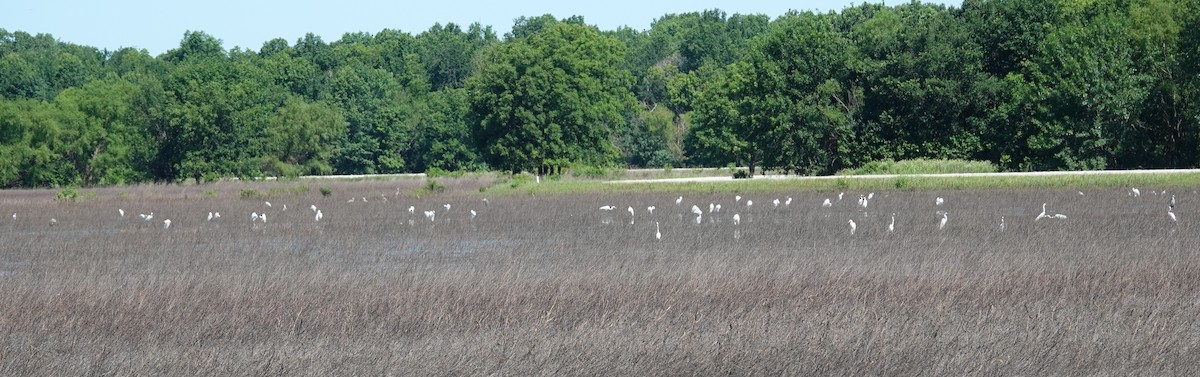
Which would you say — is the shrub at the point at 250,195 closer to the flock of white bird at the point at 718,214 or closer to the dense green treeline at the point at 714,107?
the flock of white bird at the point at 718,214

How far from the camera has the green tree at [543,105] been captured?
284ft

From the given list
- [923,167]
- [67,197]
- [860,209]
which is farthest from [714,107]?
[860,209]

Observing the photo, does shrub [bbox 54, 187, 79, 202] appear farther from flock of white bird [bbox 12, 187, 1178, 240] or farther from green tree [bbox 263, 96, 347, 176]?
green tree [bbox 263, 96, 347, 176]

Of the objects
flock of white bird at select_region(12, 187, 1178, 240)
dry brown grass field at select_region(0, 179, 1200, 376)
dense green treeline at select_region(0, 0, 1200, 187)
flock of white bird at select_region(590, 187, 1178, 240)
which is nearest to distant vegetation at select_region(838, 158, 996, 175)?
dense green treeline at select_region(0, 0, 1200, 187)

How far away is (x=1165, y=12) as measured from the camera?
216 feet

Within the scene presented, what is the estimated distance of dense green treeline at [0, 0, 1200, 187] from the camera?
212 feet

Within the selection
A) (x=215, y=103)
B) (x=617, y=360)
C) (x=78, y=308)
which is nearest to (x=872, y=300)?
(x=617, y=360)

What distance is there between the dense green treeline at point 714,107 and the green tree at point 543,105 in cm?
14

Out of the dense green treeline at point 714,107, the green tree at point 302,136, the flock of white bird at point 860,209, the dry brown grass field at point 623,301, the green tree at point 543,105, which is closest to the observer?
the dry brown grass field at point 623,301

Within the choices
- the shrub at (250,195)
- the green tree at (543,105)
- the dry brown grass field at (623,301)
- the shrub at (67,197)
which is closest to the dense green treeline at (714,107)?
the green tree at (543,105)

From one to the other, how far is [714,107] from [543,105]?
16.4 m

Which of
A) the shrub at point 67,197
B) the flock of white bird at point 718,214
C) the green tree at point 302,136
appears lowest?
the shrub at point 67,197

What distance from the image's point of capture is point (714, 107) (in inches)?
3949

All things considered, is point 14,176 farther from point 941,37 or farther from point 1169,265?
point 1169,265
